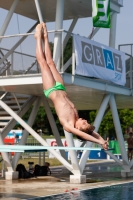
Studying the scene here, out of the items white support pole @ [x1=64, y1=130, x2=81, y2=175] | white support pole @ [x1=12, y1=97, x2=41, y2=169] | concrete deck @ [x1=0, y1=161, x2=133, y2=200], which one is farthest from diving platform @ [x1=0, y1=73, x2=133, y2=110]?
concrete deck @ [x1=0, y1=161, x2=133, y2=200]

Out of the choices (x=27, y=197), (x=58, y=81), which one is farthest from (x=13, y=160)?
(x=58, y=81)

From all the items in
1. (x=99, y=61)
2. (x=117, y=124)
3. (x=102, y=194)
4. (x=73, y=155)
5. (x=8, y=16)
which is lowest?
(x=102, y=194)

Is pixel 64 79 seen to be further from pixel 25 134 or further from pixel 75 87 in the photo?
pixel 25 134

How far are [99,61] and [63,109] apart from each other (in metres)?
12.5

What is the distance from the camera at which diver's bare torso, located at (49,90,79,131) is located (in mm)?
8922

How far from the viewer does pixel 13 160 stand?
22656 millimetres

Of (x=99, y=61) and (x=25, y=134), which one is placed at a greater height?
(x=99, y=61)

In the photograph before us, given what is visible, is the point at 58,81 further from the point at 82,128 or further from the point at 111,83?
the point at 111,83

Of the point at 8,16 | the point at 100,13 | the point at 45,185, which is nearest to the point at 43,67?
the point at 100,13

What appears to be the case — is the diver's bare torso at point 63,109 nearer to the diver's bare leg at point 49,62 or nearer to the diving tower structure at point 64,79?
the diver's bare leg at point 49,62

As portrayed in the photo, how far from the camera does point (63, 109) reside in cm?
895

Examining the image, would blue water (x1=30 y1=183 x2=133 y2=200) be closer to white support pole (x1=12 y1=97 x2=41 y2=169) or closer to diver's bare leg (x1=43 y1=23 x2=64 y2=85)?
white support pole (x1=12 y1=97 x2=41 y2=169)

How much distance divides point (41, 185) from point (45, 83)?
11.9 m

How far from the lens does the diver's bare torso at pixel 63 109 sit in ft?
29.3
